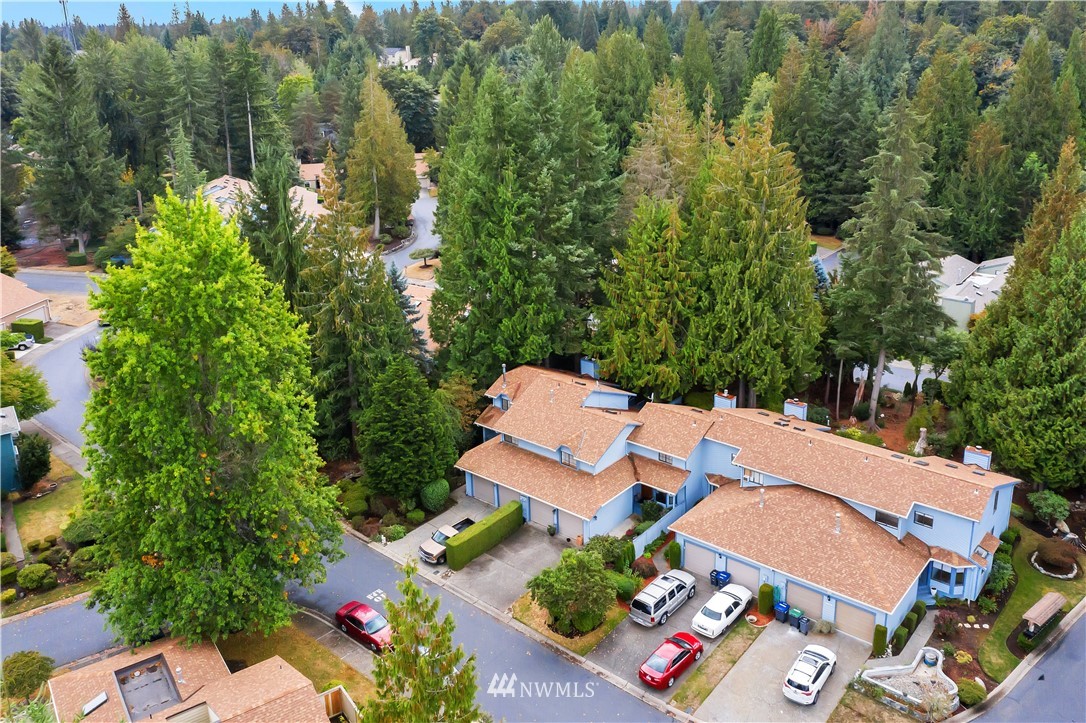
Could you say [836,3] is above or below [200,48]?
above

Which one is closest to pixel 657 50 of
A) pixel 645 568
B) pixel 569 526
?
pixel 569 526

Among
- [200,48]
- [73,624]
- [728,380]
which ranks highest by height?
[200,48]

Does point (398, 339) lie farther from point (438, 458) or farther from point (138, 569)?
point (138, 569)

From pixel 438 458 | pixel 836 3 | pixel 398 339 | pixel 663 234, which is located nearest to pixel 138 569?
pixel 438 458

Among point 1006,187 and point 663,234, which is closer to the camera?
point 663,234

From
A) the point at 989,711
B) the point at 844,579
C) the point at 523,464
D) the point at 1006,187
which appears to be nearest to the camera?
the point at 989,711

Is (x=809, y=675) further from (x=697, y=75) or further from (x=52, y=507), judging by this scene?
(x=697, y=75)

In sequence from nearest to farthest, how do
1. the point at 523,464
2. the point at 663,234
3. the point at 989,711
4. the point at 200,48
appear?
the point at 989,711, the point at 523,464, the point at 663,234, the point at 200,48

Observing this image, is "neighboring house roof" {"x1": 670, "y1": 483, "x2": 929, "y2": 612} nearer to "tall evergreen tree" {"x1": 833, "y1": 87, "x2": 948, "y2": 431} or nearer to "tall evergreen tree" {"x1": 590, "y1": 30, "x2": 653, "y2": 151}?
"tall evergreen tree" {"x1": 833, "y1": 87, "x2": 948, "y2": 431}
